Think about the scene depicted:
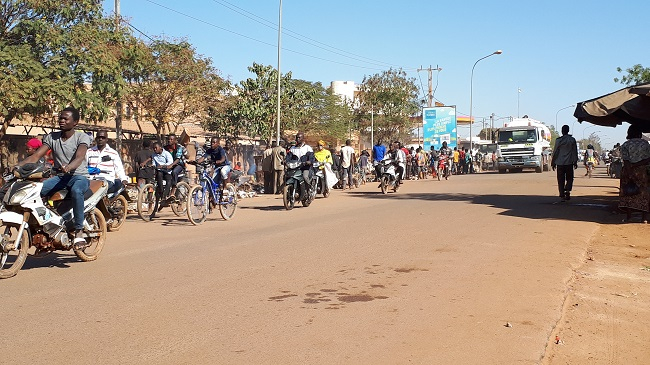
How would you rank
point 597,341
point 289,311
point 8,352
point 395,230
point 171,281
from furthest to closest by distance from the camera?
point 395,230 < point 171,281 < point 289,311 < point 597,341 < point 8,352

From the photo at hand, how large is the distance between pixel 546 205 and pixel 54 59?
14494mm

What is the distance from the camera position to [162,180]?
13.3 m

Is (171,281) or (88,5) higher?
(88,5)

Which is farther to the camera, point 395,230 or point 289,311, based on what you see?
point 395,230

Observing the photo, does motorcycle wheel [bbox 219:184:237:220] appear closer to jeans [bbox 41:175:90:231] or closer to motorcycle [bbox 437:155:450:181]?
jeans [bbox 41:175:90:231]

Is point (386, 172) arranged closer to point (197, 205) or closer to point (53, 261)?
point (197, 205)

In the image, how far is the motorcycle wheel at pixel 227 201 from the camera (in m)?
13.1

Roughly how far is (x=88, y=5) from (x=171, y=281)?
A: 54.6 feet

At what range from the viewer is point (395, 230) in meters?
11.3

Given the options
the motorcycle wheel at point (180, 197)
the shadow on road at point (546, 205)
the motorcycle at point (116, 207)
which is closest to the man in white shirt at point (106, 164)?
the motorcycle at point (116, 207)

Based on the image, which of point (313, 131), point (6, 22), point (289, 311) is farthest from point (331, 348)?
point (313, 131)

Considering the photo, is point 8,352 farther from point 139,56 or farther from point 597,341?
point 139,56

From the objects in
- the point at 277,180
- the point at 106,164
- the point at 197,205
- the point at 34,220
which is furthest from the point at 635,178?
the point at 277,180

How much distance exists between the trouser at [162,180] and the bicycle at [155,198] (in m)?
0.12
